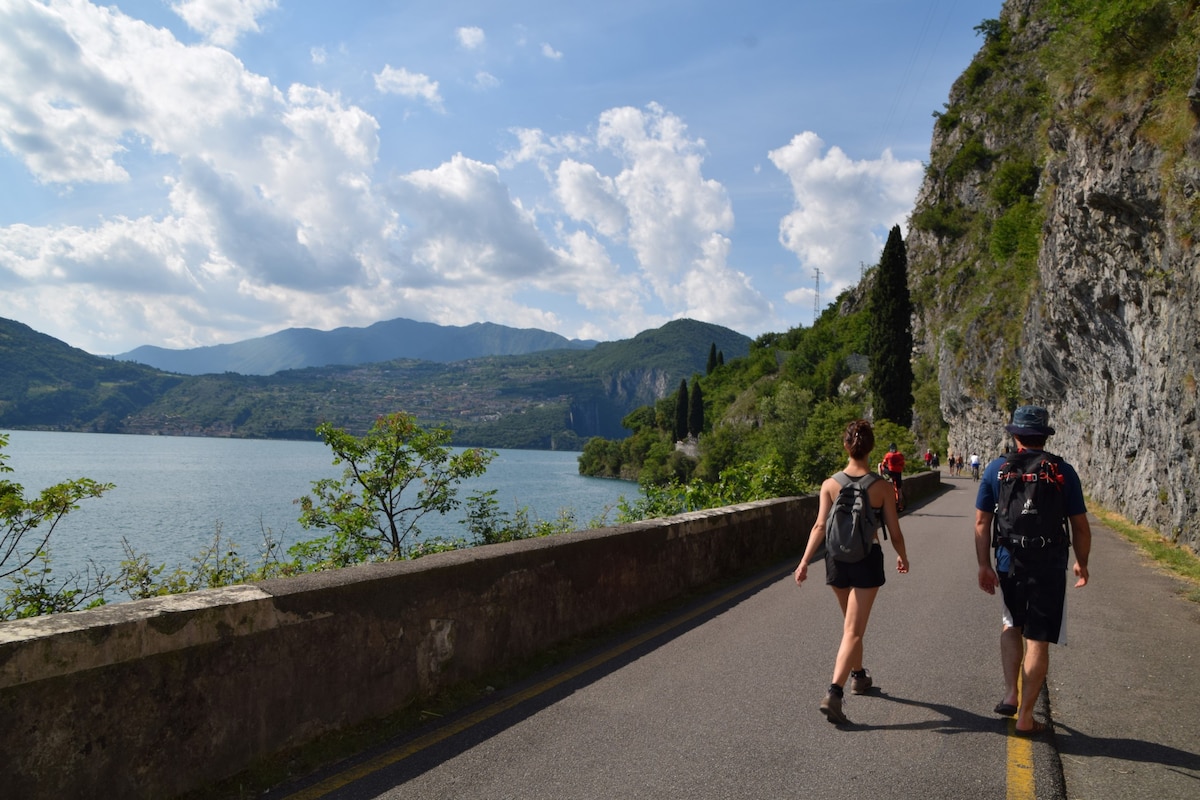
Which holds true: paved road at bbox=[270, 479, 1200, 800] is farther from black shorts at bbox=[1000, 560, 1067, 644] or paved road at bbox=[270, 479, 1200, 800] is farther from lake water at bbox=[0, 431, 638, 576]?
lake water at bbox=[0, 431, 638, 576]

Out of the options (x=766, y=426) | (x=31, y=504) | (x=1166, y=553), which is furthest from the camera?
(x=766, y=426)

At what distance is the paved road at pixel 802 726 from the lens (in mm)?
3980

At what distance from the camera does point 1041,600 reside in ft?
15.3

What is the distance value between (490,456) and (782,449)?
59487 millimetres

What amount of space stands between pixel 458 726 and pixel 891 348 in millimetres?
53273

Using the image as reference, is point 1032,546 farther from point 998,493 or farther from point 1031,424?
point 1031,424

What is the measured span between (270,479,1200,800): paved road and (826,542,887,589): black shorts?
2.60 feet

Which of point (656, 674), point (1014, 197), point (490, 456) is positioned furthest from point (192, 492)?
point (1014, 197)

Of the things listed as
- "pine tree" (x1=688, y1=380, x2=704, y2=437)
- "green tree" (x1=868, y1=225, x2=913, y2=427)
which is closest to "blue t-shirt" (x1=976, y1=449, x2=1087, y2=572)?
"green tree" (x1=868, y1=225, x2=913, y2=427)

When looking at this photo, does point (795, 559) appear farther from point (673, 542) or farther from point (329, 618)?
point (329, 618)

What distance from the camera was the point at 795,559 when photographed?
41.9 feet

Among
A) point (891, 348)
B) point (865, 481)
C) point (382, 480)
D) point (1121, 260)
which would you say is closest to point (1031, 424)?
point (865, 481)

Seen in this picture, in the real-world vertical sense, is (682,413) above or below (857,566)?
above

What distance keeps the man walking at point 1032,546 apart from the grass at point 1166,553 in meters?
6.57
